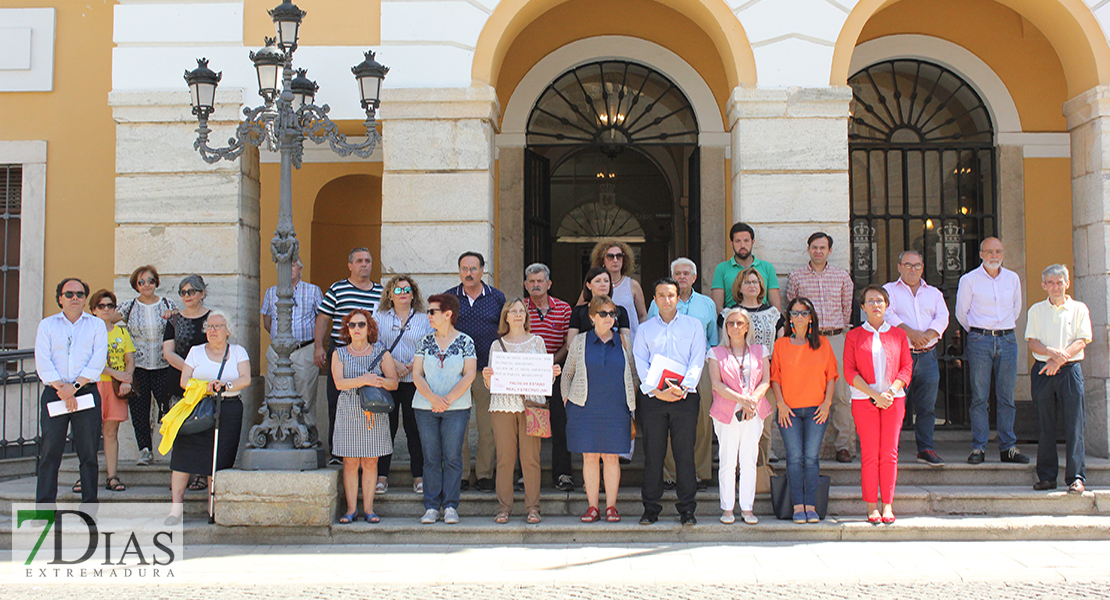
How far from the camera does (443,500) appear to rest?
6.37 m

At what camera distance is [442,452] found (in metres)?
6.30

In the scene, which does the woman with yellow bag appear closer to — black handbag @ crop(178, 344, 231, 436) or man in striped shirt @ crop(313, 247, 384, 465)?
black handbag @ crop(178, 344, 231, 436)

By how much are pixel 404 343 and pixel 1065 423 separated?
511cm

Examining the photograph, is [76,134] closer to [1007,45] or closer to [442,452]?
[442,452]

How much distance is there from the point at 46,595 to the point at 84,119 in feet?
20.3

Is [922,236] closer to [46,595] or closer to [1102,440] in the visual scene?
[1102,440]

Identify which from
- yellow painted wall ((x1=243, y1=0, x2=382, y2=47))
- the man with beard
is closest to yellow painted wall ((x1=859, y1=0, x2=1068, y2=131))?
yellow painted wall ((x1=243, y1=0, x2=382, y2=47))

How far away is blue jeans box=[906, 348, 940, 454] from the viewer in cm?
699

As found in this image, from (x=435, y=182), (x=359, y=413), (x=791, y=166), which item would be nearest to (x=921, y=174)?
(x=791, y=166)

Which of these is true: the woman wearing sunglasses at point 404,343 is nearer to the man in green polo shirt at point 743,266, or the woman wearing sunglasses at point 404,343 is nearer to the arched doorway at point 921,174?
the man in green polo shirt at point 743,266

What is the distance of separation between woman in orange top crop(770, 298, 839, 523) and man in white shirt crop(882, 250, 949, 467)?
3.70 feet

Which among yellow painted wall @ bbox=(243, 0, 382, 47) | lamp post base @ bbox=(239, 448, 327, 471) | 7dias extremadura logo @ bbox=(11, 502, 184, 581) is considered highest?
Result: yellow painted wall @ bbox=(243, 0, 382, 47)

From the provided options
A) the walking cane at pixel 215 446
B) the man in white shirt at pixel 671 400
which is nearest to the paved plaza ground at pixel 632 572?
the walking cane at pixel 215 446

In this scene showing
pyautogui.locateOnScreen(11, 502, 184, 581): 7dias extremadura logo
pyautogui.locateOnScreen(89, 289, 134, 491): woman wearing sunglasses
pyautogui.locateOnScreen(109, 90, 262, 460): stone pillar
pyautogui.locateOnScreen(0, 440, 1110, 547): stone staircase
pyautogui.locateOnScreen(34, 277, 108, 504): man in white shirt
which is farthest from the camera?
pyautogui.locateOnScreen(109, 90, 262, 460): stone pillar
